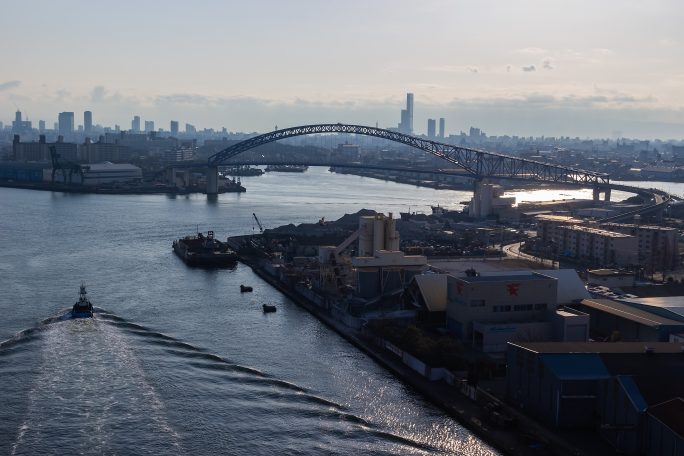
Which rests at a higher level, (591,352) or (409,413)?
(591,352)

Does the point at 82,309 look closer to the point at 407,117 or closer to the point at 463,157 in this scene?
the point at 463,157

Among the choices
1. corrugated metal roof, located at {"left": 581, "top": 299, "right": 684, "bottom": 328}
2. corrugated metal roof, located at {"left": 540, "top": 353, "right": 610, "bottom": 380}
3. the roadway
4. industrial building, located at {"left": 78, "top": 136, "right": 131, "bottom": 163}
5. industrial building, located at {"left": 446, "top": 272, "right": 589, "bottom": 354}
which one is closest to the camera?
corrugated metal roof, located at {"left": 540, "top": 353, "right": 610, "bottom": 380}

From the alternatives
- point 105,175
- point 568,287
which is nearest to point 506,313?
point 568,287

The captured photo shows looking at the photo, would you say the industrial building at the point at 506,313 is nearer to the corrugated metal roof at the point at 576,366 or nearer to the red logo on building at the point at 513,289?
the red logo on building at the point at 513,289

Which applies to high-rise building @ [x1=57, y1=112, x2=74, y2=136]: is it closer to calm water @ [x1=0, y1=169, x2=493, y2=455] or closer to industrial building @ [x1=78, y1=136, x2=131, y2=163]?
industrial building @ [x1=78, y1=136, x2=131, y2=163]

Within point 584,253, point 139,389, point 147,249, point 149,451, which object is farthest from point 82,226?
point 149,451

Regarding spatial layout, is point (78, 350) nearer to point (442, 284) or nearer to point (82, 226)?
→ point (442, 284)

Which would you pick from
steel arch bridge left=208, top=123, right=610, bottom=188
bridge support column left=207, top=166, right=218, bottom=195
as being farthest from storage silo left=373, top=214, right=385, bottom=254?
bridge support column left=207, top=166, right=218, bottom=195
